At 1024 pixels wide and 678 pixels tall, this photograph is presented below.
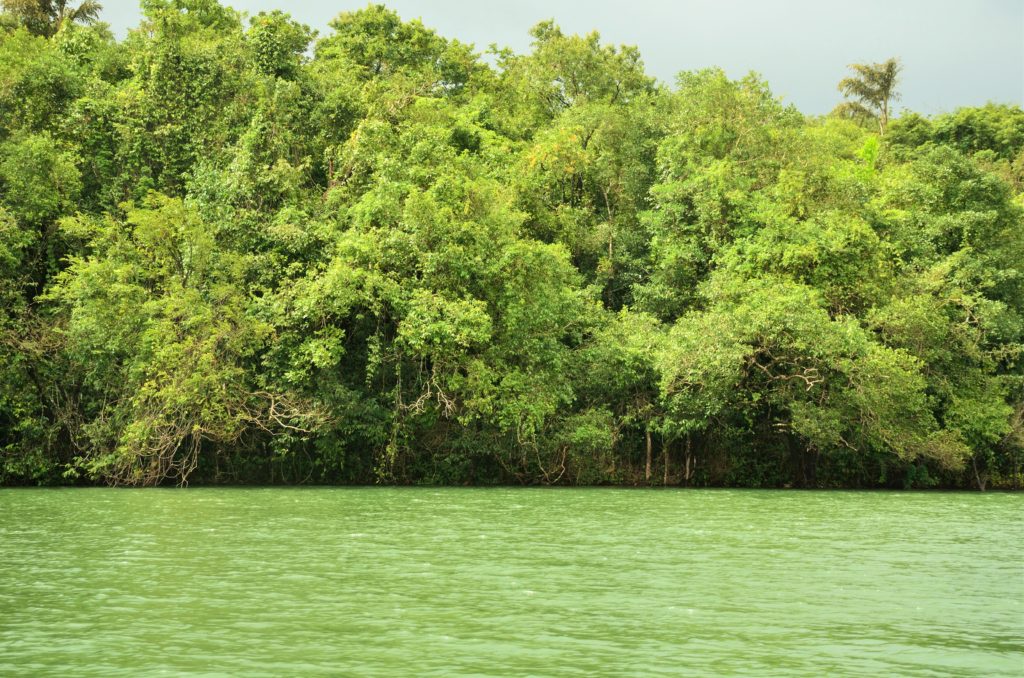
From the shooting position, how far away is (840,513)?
23.7 meters

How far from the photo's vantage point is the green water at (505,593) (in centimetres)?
929

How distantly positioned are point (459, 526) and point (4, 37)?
88.1ft

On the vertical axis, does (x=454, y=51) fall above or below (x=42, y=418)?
above

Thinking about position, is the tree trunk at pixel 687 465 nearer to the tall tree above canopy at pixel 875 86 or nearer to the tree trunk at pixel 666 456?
the tree trunk at pixel 666 456

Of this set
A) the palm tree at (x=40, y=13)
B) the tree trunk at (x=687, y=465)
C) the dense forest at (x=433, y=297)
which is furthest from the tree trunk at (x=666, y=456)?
the palm tree at (x=40, y=13)

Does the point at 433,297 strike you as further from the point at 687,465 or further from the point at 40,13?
the point at 40,13

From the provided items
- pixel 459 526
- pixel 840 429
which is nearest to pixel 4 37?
pixel 459 526

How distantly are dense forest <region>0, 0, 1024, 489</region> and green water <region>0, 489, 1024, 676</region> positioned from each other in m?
8.56

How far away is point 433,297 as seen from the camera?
3077cm

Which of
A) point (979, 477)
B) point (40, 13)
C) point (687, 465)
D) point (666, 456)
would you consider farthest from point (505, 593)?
Answer: point (40, 13)

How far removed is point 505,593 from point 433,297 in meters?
18.8

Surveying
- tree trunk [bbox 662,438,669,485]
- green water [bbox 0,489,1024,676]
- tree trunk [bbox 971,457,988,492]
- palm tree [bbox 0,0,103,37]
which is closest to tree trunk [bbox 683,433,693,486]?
tree trunk [bbox 662,438,669,485]

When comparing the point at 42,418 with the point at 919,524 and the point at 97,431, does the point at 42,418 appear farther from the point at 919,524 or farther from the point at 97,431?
the point at 919,524

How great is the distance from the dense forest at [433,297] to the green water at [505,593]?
28.1 ft
